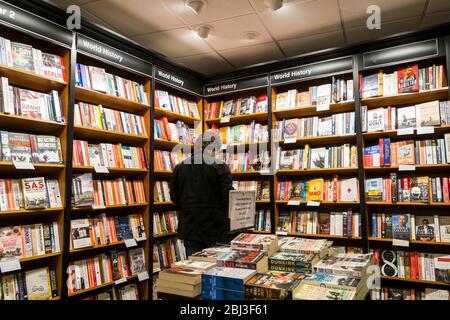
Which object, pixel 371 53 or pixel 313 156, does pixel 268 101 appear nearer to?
pixel 313 156

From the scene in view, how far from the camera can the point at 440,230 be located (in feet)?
10.2

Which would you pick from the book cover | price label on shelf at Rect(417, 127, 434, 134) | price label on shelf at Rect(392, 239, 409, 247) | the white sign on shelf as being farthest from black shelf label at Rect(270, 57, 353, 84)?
the white sign on shelf

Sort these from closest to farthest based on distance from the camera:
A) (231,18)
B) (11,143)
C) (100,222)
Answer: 1. (11,143)
2. (100,222)
3. (231,18)

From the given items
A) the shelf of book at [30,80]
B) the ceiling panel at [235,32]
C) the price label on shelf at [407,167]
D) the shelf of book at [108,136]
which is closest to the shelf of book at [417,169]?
the price label on shelf at [407,167]

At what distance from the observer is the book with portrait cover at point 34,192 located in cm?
253

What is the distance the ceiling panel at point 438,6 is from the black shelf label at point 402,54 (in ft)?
1.19

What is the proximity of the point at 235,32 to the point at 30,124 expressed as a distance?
2354 millimetres

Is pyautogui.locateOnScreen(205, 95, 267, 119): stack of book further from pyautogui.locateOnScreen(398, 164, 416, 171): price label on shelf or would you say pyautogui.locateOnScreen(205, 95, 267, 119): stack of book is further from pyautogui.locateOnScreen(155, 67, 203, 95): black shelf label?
pyautogui.locateOnScreen(398, 164, 416, 171): price label on shelf

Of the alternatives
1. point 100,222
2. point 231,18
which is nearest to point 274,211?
point 100,222

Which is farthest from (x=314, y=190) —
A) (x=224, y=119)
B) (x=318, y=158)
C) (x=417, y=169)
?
(x=224, y=119)

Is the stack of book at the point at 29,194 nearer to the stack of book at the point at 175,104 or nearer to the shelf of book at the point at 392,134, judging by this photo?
the stack of book at the point at 175,104

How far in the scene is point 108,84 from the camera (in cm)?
326

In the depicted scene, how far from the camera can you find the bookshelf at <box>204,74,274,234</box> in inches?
160

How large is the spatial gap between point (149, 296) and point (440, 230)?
3065mm
